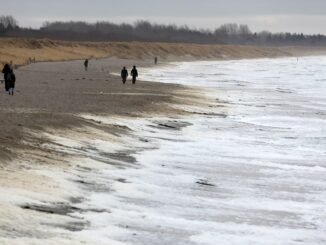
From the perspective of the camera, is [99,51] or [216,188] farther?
[99,51]

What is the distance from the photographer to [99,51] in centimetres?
12656

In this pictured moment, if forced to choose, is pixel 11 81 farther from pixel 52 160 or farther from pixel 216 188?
pixel 216 188

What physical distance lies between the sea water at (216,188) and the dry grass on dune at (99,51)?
1965 inches

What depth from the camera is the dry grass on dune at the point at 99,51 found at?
88.8 meters

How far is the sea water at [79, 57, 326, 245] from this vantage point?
959cm

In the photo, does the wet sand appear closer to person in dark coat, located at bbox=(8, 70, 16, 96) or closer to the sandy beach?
the sandy beach

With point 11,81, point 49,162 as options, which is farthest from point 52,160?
point 11,81

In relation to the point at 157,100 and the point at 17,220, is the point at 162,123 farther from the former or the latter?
the point at 17,220

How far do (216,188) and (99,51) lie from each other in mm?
115435

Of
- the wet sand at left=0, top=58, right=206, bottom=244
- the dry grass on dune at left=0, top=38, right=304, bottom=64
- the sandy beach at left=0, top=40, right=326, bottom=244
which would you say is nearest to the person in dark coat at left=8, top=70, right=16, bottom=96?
the sandy beach at left=0, top=40, right=326, bottom=244

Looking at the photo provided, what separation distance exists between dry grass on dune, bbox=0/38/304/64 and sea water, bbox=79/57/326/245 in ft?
164

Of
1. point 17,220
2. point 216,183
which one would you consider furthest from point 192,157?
point 17,220

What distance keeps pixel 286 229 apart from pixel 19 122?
908cm

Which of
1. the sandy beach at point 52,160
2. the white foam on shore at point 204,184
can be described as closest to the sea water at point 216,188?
the white foam on shore at point 204,184
